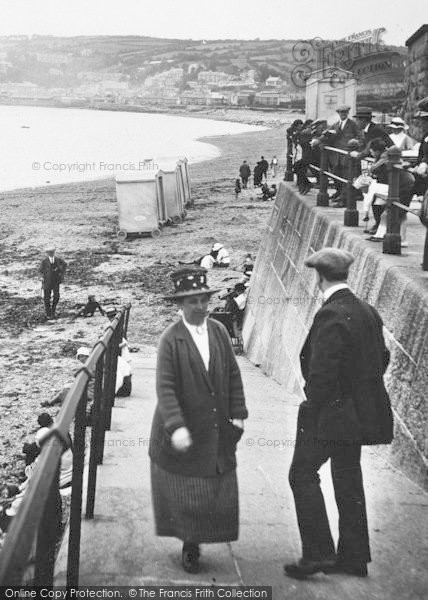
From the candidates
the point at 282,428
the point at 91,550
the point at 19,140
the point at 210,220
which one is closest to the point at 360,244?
the point at 282,428

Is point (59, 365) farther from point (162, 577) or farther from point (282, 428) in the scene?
point (162, 577)

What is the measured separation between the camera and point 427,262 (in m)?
5.30

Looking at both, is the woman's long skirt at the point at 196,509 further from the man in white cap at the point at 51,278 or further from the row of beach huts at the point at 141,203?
the row of beach huts at the point at 141,203

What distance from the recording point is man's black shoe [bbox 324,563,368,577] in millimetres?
3414

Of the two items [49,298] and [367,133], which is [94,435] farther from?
[49,298]

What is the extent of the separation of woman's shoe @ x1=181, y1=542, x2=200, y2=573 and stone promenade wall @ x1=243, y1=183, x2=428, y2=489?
4.83ft

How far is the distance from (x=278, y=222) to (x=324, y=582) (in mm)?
9317

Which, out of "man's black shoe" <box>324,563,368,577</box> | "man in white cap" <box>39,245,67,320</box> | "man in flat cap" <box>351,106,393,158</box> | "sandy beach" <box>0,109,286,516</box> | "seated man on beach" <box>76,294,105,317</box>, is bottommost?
"sandy beach" <box>0,109,286,516</box>

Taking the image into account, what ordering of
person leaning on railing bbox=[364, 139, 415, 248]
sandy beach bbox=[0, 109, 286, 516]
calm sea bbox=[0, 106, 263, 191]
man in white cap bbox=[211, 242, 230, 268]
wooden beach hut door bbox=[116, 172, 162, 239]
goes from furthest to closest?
calm sea bbox=[0, 106, 263, 191] < wooden beach hut door bbox=[116, 172, 162, 239] < man in white cap bbox=[211, 242, 230, 268] < sandy beach bbox=[0, 109, 286, 516] < person leaning on railing bbox=[364, 139, 415, 248]

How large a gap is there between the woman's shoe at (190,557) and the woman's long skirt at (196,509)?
46 mm

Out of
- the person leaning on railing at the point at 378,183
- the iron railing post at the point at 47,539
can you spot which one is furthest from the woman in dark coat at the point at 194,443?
the person leaning on railing at the point at 378,183

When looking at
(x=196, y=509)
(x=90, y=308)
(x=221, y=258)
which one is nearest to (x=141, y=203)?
(x=221, y=258)

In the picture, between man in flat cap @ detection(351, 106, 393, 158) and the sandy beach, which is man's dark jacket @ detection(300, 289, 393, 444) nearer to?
man in flat cap @ detection(351, 106, 393, 158)

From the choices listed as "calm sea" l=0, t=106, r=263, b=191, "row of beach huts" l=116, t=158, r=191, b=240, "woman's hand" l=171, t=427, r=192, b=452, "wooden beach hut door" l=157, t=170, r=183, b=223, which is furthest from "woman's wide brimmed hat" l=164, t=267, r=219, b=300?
"wooden beach hut door" l=157, t=170, r=183, b=223
